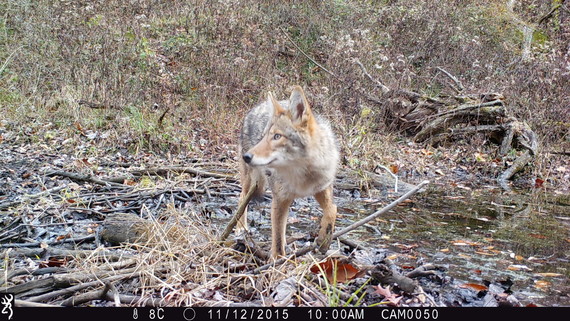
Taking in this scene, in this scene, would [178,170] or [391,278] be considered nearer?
[391,278]

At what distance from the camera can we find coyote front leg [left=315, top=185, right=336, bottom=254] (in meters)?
3.87

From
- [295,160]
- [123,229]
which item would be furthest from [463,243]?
[123,229]

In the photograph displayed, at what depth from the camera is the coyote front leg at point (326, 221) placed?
12.7ft

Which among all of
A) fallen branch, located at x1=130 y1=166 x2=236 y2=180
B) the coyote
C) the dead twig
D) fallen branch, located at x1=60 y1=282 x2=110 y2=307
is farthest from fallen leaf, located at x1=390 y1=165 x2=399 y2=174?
fallen branch, located at x1=60 y1=282 x2=110 y2=307

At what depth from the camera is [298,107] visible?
3.79m

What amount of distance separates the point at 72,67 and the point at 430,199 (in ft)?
24.7

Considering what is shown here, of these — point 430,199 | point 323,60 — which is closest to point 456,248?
point 430,199

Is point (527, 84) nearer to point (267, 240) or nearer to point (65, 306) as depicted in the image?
point (267, 240)

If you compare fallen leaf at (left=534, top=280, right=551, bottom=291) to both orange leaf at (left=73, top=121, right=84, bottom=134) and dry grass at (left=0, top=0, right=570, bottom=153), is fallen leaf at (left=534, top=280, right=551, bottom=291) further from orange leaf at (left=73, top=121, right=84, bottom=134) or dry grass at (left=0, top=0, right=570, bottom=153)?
orange leaf at (left=73, top=121, right=84, bottom=134)

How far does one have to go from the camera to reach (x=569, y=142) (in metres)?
10.2

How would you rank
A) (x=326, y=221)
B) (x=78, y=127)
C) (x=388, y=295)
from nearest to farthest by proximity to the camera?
(x=388, y=295)
(x=326, y=221)
(x=78, y=127)

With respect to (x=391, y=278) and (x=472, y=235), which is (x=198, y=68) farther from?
(x=391, y=278)

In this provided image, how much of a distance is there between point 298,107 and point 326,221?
978mm

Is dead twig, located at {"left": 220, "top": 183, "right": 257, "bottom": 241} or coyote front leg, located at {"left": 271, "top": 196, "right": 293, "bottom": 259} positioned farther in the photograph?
coyote front leg, located at {"left": 271, "top": 196, "right": 293, "bottom": 259}
